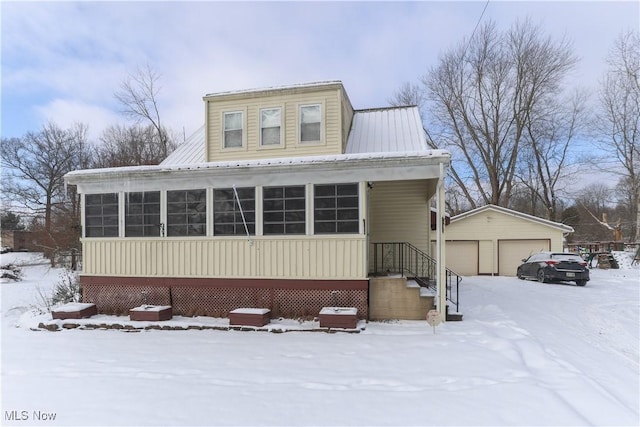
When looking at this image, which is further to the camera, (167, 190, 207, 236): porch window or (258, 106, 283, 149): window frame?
(258, 106, 283, 149): window frame

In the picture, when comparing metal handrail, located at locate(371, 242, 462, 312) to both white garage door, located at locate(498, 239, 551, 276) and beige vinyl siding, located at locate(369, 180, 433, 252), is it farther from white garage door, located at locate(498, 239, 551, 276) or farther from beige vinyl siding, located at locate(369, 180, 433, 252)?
white garage door, located at locate(498, 239, 551, 276)

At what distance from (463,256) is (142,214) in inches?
606

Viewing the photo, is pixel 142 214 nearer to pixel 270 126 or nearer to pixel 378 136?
pixel 270 126

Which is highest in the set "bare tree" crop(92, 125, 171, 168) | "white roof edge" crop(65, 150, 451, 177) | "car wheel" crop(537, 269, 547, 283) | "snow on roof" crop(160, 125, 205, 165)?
"bare tree" crop(92, 125, 171, 168)

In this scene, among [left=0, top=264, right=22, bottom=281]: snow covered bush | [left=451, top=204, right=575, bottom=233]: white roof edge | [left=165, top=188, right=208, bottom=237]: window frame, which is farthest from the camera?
[left=0, top=264, right=22, bottom=281]: snow covered bush

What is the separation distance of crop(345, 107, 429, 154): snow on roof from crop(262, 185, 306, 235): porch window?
2246mm

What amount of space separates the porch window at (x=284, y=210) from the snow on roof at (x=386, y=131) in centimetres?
225

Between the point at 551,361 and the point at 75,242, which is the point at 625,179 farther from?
the point at 75,242

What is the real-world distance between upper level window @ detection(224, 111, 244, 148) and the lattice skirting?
3.71 meters

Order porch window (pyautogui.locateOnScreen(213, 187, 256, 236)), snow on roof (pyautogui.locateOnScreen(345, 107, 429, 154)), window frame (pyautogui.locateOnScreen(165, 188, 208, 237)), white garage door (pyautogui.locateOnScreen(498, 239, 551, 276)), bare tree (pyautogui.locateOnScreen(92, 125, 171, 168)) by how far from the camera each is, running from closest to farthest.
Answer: porch window (pyautogui.locateOnScreen(213, 187, 256, 236))
window frame (pyautogui.locateOnScreen(165, 188, 208, 237))
snow on roof (pyautogui.locateOnScreen(345, 107, 429, 154))
white garage door (pyautogui.locateOnScreen(498, 239, 551, 276))
bare tree (pyautogui.locateOnScreen(92, 125, 171, 168))

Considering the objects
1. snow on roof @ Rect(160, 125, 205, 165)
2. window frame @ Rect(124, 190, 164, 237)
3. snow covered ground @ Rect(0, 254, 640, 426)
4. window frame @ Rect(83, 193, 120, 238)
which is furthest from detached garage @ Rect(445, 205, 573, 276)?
window frame @ Rect(83, 193, 120, 238)

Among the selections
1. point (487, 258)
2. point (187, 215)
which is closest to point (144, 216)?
point (187, 215)

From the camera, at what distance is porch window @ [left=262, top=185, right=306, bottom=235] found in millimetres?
8156

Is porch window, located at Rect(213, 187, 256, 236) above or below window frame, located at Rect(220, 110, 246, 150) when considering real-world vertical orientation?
below
